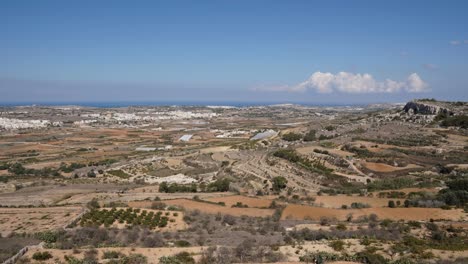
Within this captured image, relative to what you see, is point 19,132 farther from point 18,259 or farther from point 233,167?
point 18,259

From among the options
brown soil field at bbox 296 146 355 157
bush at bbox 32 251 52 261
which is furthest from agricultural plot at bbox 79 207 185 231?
brown soil field at bbox 296 146 355 157

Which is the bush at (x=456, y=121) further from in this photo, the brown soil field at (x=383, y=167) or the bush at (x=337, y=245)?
the bush at (x=337, y=245)

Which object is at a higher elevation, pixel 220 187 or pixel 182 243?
pixel 182 243

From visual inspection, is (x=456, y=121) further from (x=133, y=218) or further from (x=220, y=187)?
(x=133, y=218)

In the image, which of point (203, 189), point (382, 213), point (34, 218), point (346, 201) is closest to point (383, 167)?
point (346, 201)

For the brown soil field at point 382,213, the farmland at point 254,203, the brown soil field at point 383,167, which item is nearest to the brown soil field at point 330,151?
the farmland at point 254,203

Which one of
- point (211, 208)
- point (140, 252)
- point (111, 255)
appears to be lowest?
point (211, 208)

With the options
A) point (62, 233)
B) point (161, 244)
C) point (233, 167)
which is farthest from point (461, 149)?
point (62, 233)
